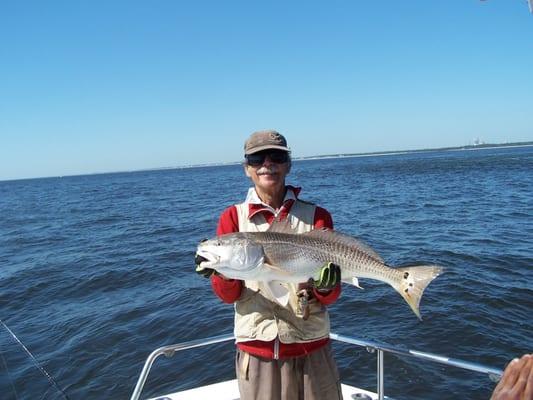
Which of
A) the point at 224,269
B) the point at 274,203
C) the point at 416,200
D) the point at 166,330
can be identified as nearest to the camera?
the point at 224,269

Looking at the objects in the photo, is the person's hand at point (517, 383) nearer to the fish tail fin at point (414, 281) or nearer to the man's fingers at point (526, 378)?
the man's fingers at point (526, 378)

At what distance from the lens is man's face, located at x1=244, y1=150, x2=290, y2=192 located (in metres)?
4.14

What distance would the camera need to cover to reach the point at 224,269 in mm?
3953

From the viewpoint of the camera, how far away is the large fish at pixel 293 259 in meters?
3.96

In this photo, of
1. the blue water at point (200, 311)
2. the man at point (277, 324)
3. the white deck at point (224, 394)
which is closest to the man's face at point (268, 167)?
the man at point (277, 324)

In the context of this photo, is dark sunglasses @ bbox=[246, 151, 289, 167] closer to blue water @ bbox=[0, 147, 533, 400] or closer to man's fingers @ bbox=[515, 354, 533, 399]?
man's fingers @ bbox=[515, 354, 533, 399]

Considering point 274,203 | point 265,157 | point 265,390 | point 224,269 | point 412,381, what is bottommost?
point 412,381

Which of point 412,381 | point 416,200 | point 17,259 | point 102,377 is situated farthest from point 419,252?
point 17,259

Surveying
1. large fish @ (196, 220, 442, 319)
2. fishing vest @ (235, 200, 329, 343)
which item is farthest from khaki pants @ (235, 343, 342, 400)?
large fish @ (196, 220, 442, 319)

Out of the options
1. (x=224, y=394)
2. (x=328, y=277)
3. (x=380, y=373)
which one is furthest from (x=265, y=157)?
(x=224, y=394)

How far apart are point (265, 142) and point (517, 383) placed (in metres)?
2.78

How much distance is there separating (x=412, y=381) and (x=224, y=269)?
636cm

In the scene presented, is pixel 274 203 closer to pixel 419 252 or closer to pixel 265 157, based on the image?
pixel 265 157

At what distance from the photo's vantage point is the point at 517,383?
8.36ft
